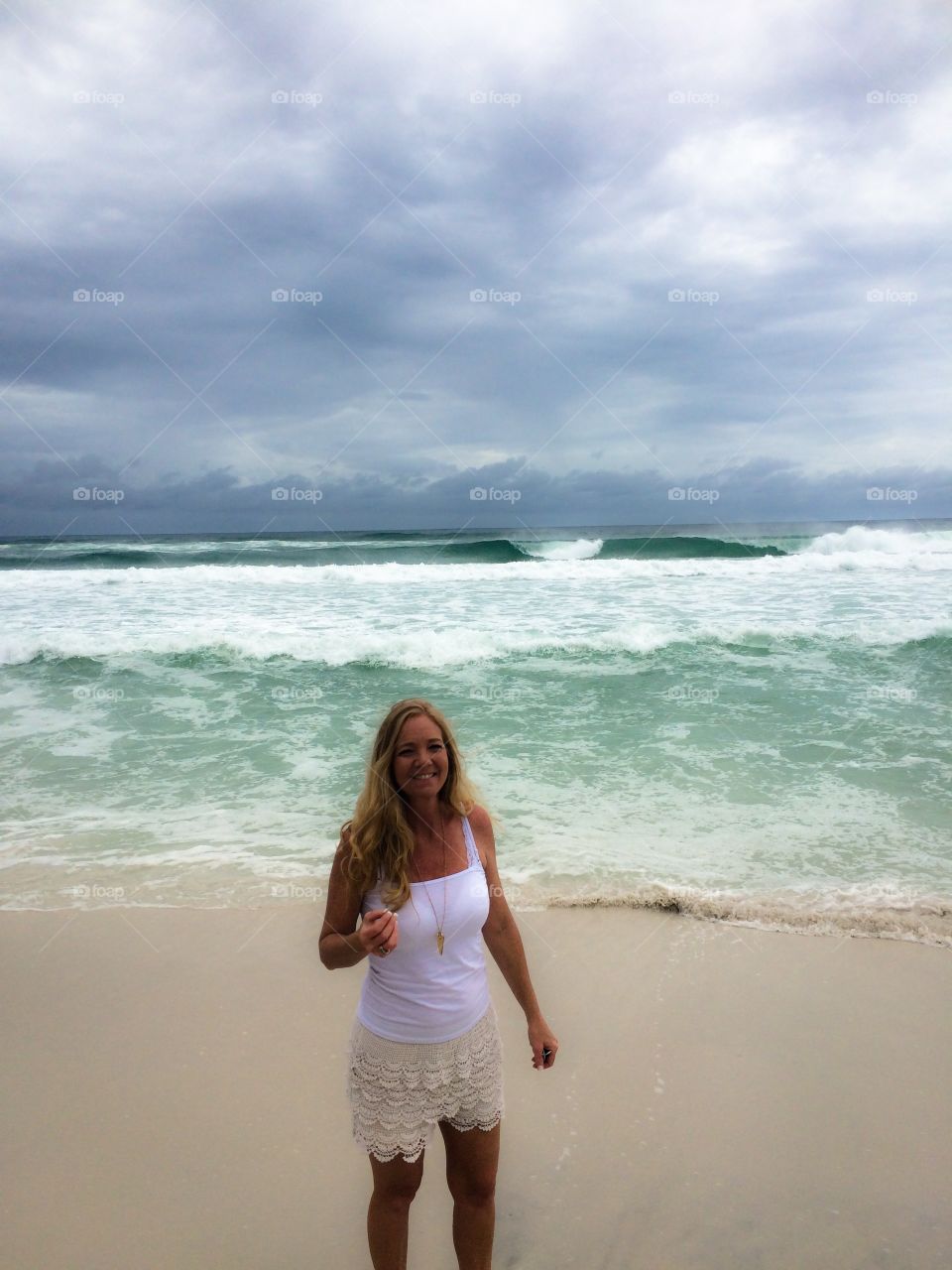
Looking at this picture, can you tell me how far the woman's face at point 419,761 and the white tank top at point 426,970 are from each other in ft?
0.86

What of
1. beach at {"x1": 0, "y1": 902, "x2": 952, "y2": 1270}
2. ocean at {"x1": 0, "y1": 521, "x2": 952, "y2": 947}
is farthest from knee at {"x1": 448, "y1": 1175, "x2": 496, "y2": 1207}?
ocean at {"x1": 0, "y1": 521, "x2": 952, "y2": 947}

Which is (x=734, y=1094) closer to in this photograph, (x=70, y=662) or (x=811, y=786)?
(x=811, y=786)

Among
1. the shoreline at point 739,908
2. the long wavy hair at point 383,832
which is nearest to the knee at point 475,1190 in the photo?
the long wavy hair at point 383,832

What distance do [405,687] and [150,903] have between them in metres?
6.70

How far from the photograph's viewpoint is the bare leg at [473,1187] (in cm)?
235

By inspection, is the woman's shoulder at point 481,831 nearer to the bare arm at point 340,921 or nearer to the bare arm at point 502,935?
the bare arm at point 502,935

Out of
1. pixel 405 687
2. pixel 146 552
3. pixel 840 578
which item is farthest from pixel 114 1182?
pixel 146 552

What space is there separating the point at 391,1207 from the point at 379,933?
0.93 metres

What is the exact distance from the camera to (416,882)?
2.26 meters

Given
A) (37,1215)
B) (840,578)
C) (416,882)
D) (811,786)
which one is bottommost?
(37,1215)

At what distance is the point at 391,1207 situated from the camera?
230 centimetres

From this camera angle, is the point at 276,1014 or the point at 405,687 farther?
the point at 405,687

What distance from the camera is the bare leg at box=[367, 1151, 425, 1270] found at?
2258mm

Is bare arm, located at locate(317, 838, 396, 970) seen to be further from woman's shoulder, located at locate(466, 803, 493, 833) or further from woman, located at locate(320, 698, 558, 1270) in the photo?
woman's shoulder, located at locate(466, 803, 493, 833)
